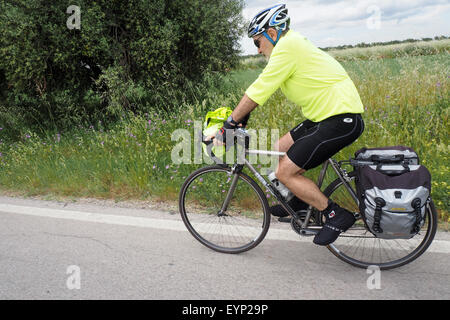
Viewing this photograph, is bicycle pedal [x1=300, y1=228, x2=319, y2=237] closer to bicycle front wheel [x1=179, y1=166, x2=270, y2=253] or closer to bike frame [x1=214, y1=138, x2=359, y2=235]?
bike frame [x1=214, y1=138, x2=359, y2=235]

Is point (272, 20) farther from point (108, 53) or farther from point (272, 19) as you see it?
point (108, 53)

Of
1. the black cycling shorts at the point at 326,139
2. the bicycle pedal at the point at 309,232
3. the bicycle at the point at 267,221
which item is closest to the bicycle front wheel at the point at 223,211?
the bicycle at the point at 267,221

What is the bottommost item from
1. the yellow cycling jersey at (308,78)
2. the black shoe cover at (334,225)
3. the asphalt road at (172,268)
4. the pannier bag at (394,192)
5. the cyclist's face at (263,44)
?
the asphalt road at (172,268)

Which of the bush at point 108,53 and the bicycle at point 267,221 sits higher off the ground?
the bush at point 108,53

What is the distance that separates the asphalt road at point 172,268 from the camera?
2.68m

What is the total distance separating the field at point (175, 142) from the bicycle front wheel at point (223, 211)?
0.73 m

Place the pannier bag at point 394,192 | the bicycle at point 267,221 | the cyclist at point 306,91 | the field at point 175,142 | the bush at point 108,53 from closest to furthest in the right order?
1. the pannier bag at point 394,192
2. the cyclist at point 306,91
3. the bicycle at point 267,221
4. the field at point 175,142
5. the bush at point 108,53

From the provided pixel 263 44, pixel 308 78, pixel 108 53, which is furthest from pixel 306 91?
pixel 108 53

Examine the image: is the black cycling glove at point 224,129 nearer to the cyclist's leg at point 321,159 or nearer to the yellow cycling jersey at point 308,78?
the yellow cycling jersey at point 308,78

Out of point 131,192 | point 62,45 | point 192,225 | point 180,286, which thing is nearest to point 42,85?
point 62,45

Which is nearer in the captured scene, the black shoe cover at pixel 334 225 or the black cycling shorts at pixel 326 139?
the black cycling shorts at pixel 326 139

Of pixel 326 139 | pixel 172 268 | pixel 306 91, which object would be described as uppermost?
pixel 306 91

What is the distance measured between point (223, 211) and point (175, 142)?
234 cm

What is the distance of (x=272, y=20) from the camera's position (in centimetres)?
265
